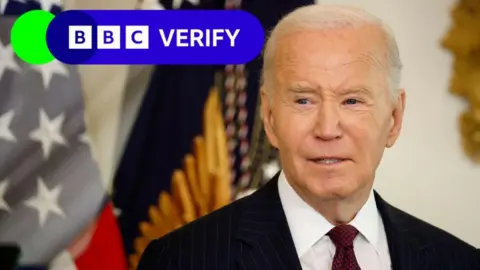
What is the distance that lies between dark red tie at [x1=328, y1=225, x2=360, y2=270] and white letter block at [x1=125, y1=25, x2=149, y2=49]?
57cm

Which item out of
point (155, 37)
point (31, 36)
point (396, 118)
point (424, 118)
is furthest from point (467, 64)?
point (31, 36)

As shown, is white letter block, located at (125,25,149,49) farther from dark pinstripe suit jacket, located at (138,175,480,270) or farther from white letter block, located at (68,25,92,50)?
dark pinstripe suit jacket, located at (138,175,480,270)

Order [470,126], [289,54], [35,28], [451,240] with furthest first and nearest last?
[470,126] → [35,28] → [451,240] → [289,54]

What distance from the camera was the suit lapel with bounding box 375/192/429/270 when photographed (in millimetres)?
1050

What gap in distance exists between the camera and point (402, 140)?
55.5 inches

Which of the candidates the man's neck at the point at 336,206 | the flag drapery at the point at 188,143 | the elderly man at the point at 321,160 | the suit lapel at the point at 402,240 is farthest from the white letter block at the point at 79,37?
the suit lapel at the point at 402,240

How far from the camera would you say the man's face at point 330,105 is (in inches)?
39.4

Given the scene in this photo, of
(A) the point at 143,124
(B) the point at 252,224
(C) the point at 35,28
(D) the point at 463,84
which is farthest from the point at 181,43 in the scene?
(D) the point at 463,84

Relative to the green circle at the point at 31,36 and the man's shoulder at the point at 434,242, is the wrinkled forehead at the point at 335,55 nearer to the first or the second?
the man's shoulder at the point at 434,242

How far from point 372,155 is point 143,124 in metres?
0.52

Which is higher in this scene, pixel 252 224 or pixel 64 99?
pixel 64 99

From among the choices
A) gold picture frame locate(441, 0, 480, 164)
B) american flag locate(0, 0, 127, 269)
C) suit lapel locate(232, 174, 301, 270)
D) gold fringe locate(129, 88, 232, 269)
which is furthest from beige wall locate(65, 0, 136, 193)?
gold picture frame locate(441, 0, 480, 164)

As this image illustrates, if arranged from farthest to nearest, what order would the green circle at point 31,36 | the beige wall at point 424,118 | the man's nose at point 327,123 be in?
the beige wall at point 424,118 → the green circle at point 31,36 → the man's nose at point 327,123

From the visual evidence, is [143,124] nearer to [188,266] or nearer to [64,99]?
[64,99]
